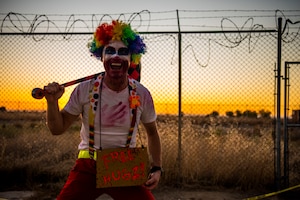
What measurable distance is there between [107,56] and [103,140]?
58 centimetres

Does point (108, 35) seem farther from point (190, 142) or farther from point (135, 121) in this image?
point (190, 142)

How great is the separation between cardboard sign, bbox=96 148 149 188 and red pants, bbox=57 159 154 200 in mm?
66

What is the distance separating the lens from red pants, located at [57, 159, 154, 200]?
6.96 ft

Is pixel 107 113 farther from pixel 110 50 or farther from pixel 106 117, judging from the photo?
pixel 110 50

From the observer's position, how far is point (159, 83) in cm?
566

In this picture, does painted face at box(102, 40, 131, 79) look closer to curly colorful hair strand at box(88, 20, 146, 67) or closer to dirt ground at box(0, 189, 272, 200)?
curly colorful hair strand at box(88, 20, 146, 67)

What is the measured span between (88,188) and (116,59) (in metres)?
0.88

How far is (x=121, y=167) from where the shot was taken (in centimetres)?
217

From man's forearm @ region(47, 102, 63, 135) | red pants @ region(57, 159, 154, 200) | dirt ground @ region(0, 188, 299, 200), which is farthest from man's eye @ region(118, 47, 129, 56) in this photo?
dirt ground @ region(0, 188, 299, 200)

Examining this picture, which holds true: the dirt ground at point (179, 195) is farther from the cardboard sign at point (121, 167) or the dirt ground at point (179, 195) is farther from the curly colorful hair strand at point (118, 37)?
the curly colorful hair strand at point (118, 37)

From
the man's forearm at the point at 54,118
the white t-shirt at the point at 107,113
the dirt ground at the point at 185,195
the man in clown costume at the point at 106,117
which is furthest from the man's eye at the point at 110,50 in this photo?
the dirt ground at the point at 185,195

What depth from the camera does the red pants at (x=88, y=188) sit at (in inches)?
83.5

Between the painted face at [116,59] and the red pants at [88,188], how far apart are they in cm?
61

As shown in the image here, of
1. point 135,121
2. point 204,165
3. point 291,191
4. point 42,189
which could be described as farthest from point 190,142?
point 135,121
